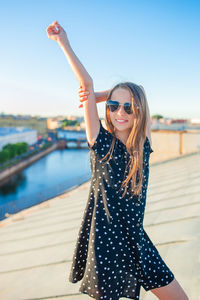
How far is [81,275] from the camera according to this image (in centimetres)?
125

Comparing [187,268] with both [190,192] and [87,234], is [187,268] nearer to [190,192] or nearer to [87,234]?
[87,234]

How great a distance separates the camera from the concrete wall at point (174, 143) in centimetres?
1216

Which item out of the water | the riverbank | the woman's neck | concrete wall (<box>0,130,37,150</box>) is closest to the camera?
the woman's neck

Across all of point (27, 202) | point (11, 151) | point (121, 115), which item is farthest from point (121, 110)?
point (11, 151)

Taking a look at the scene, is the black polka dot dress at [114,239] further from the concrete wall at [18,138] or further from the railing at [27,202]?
the concrete wall at [18,138]

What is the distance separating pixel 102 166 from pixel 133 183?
158 millimetres

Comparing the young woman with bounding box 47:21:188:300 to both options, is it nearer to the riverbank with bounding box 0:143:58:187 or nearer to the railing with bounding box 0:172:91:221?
the railing with bounding box 0:172:91:221

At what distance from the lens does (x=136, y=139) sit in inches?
47.1

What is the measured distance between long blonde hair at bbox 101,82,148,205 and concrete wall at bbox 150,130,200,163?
11101 millimetres

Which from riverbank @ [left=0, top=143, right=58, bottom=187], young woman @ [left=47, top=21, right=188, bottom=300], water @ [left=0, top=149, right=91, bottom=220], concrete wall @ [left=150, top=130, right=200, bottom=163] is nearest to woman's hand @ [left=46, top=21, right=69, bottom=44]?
young woman @ [left=47, top=21, right=188, bottom=300]

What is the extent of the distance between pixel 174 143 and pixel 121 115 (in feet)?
39.3

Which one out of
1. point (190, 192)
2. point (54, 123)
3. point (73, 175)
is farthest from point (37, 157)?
point (54, 123)

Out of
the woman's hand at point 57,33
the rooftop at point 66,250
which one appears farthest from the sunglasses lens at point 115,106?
the rooftop at point 66,250

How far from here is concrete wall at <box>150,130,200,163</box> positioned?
39.9ft
